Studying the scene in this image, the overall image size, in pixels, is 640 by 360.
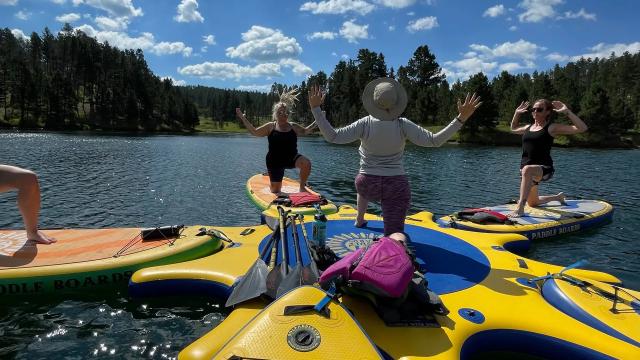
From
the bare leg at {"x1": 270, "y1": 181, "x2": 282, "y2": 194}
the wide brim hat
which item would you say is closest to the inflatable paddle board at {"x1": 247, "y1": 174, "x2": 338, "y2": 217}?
the bare leg at {"x1": 270, "y1": 181, "x2": 282, "y2": 194}

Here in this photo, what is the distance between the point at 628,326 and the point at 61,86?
10696cm

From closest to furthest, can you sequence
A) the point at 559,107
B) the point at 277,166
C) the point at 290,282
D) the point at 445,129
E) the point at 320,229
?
the point at 290,282 → the point at 445,129 → the point at 320,229 → the point at 559,107 → the point at 277,166

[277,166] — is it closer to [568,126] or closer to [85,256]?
[85,256]

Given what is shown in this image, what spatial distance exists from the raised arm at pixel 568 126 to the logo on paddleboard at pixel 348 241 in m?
5.53

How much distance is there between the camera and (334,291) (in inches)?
185

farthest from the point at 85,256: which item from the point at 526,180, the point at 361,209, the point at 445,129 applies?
the point at 526,180

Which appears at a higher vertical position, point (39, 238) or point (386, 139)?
point (386, 139)

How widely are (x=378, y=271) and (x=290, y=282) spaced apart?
1123 millimetres

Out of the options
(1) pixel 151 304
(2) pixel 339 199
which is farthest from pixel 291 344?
(2) pixel 339 199

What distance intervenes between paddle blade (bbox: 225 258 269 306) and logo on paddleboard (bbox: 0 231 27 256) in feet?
13.7

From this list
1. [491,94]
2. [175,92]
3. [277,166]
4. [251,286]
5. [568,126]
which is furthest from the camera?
[175,92]

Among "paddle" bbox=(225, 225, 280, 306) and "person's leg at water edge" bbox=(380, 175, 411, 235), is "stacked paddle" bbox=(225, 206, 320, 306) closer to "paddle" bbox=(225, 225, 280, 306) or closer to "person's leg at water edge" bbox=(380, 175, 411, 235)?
"paddle" bbox=(225, 225, 280, 306)

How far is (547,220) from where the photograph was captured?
9773 millimetres

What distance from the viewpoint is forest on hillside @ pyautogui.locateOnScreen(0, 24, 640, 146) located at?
74.2 m
